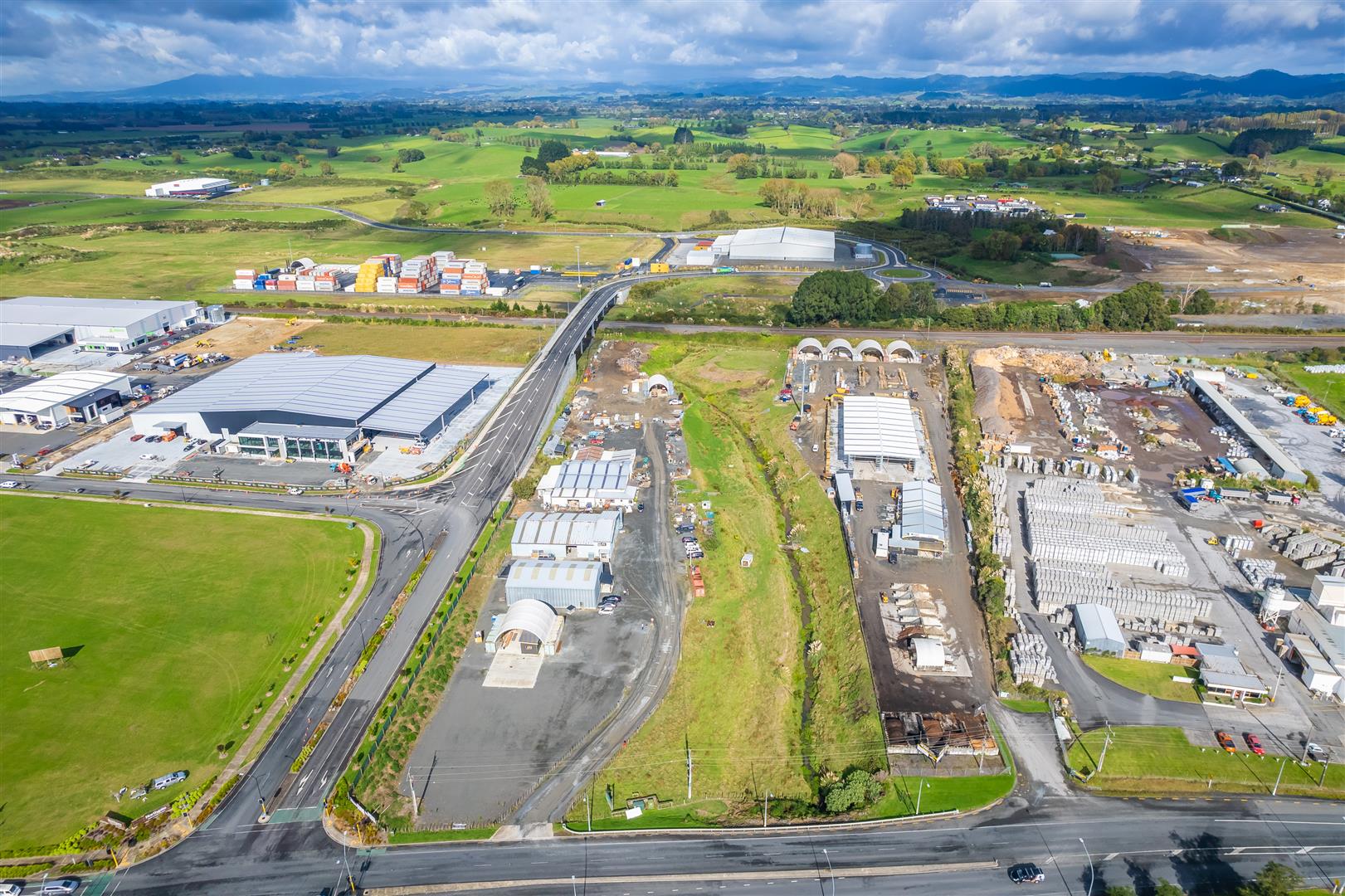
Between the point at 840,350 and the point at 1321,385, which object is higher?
the point at 840,350

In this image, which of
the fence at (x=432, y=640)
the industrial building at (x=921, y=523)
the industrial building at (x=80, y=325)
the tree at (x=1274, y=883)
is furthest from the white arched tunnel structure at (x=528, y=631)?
the industrial building at (x=80, y=325)

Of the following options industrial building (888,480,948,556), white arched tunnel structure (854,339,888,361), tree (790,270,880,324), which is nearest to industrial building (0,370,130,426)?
industrial building (888,480,948,556)

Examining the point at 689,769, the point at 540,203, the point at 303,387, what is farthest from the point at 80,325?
the point at 689,769

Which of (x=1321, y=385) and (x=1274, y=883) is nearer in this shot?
(x=1274, y=883)

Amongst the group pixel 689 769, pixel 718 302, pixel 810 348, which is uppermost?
pixel 718 302

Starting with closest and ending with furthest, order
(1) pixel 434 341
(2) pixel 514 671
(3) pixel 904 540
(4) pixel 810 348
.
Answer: (2) pixel 514 671 < (3) pixel 904 540 < (4) pixel 810 348 < (1) pixel 434 341

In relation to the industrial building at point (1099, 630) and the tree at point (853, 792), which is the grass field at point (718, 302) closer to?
the industrial building at point (1099, 630)

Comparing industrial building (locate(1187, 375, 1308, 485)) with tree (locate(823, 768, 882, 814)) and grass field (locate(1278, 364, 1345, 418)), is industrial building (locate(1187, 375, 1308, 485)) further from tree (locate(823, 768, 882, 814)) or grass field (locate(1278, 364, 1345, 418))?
tree (locate(823, 768, 882, 814))

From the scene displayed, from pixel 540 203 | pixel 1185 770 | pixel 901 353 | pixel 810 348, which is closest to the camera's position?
pixel 1185 770

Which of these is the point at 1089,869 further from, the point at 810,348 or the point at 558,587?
the point at 810,348
